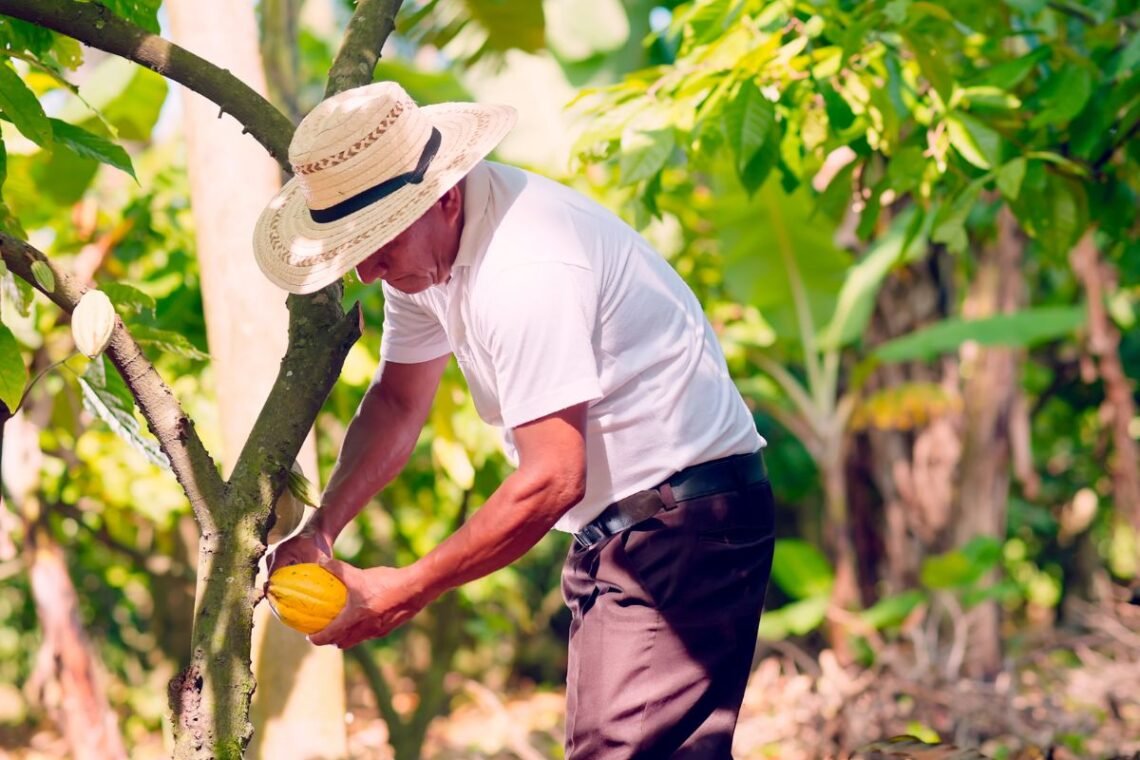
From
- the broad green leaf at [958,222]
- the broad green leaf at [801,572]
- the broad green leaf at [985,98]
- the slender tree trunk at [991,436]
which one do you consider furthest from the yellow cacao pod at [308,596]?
the slender tree trunk at [991,436]

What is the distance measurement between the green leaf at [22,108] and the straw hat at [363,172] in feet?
1.33

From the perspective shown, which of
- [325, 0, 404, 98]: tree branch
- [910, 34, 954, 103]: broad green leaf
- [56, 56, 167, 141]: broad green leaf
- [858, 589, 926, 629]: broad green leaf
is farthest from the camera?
[858, 589, 926, 629]: broad green leaf

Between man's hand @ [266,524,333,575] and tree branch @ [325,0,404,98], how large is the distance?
0.78 metres

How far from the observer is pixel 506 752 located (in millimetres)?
5430

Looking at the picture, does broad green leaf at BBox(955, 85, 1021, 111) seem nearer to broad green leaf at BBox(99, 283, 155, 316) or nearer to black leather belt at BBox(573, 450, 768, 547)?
black leather belt at BBox(573, 450, 768, 547)

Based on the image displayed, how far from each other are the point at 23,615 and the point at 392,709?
12.5 ft

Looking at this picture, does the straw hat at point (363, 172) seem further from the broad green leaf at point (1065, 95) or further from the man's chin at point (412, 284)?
the broad green leaf at point (1065, 95)

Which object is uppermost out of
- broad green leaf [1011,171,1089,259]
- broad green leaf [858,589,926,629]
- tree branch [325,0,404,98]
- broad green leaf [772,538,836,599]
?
tree branch [325,0,404,98]

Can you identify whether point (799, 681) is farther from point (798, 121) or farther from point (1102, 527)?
point (1102, 527)

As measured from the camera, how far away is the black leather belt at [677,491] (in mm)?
2193

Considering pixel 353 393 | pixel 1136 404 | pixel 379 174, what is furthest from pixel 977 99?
pixel 1136 404

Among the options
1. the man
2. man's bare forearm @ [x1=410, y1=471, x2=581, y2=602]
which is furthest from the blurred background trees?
man's bare forearm @ [x1=410, y1=471, x2=581, y2=602]

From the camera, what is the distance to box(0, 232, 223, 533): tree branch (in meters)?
1.93

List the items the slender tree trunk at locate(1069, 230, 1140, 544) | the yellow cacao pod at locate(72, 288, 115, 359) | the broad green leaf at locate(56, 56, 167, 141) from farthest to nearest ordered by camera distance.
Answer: the slender tree trunk at locate(1069, 230, 1140, 544)
the broad green leaf at locate(56, 56, 167, 141)
the yellow cacao pod at locate(72, 288, 115, 359)
